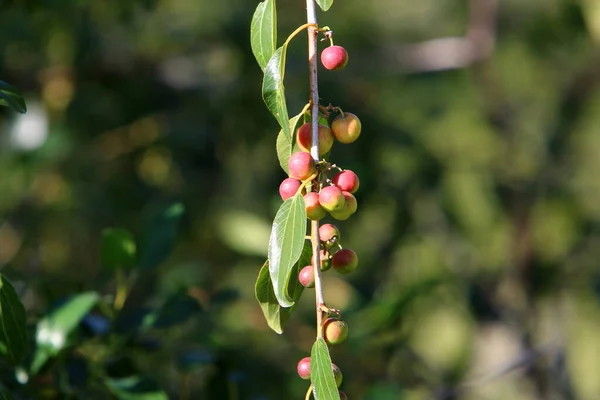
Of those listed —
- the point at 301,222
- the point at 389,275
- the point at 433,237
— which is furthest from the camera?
the point at 433,237

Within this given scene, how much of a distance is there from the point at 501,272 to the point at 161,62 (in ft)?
3.73

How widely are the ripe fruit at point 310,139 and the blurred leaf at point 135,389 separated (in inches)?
15.9

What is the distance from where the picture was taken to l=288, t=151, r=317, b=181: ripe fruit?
2.15 feet

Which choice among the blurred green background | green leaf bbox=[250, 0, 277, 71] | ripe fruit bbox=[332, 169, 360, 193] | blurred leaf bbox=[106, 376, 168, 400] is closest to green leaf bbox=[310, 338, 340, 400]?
ripe fruit bbox=[332, 169, 360, 193]

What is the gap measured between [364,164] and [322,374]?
115 centimetres

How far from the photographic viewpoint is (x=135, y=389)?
99 cm

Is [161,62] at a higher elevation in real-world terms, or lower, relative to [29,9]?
lower

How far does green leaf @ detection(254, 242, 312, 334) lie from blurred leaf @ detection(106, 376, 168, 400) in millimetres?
296

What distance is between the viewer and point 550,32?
270 cm

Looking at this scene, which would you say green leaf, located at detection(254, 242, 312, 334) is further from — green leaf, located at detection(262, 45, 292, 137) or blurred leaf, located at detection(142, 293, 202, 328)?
blurred leaf, located at detection(142, 293, 202, 328)

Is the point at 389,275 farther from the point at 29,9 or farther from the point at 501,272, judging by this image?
the point at 29,9

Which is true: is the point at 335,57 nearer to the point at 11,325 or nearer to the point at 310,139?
the point at 310,139

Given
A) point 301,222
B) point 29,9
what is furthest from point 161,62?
point 301,222

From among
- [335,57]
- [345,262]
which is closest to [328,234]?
[345,262]
